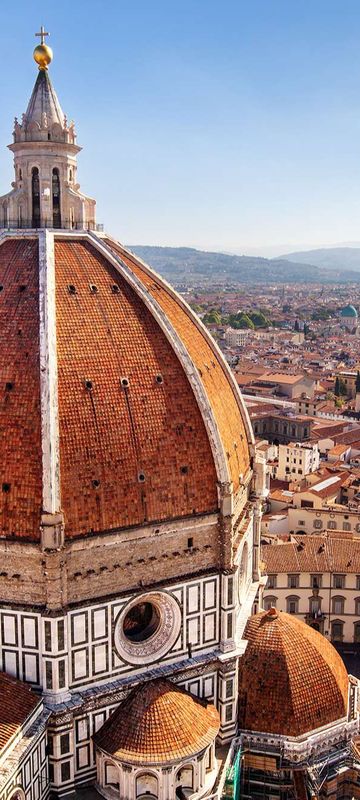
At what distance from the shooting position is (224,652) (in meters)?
19.9

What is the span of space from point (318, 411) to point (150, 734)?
6092 cm

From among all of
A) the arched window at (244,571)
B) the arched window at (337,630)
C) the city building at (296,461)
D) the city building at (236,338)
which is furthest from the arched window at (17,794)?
the city building at (236,338)

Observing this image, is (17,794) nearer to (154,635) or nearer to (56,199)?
(154,635)

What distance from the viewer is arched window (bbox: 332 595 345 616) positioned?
36.0 metres

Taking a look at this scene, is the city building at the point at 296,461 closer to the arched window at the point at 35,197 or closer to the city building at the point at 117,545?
the city building at the point at 117,545

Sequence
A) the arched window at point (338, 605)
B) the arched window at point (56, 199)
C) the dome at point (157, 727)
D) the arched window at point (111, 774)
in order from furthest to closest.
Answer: the arched window at point (338, 605) < the arched window at point (56, 199) < the arched window at point (111, 774) < the dome at point (157, 727)

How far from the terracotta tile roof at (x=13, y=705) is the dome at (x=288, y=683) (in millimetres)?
6175

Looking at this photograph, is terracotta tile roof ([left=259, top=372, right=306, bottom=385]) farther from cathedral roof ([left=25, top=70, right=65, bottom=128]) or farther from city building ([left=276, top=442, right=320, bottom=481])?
cathedral roof ([left=25, top=70, right=65, bottom=128])

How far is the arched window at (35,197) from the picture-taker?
20734 millimetres

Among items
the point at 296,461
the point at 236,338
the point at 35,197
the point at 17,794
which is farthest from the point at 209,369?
the point at 236,338

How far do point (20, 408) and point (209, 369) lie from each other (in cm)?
576

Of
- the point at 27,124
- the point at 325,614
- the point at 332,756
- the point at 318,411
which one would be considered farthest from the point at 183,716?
the point at 318,411

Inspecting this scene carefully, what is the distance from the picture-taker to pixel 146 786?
57.7 feet

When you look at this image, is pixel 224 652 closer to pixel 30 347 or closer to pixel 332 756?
pixel 332 756
